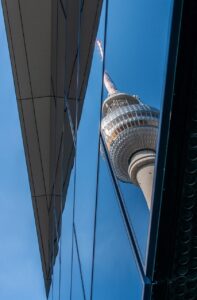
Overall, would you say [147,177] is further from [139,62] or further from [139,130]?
[139,130]

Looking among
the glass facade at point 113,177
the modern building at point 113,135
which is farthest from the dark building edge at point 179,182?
the glass facade at point 113,177

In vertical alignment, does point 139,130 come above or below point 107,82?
below

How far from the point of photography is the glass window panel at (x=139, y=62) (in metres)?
3.98

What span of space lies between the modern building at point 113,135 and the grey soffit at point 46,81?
0.09 feet

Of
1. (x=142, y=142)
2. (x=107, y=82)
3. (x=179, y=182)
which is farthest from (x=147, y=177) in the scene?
(x=142, y=142)

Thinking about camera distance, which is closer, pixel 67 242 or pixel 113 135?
pixel 113 135

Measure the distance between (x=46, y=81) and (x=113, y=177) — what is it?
747 cm

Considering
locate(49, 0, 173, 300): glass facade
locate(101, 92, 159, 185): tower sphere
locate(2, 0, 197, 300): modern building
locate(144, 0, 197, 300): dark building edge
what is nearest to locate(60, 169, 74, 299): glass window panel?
locate(2, 0, 197, 300): modern building

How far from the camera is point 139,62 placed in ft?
15.8

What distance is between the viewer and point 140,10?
474 cm

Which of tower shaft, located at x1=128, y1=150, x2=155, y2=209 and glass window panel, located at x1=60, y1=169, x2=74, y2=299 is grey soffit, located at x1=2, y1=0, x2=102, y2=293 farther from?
tower shaft, located at x1=128, y1=150, x2=155, y2=209

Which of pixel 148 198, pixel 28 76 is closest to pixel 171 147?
pixel 148 198

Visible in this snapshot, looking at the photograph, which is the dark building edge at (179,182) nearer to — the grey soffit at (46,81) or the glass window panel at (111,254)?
the glass window panel at (111,254)

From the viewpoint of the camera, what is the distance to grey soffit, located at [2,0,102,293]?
10.8 meters
